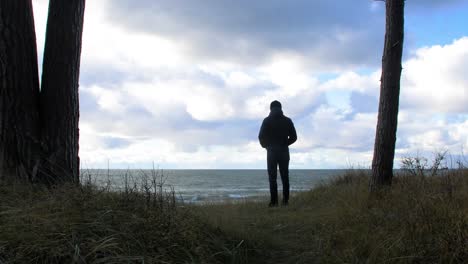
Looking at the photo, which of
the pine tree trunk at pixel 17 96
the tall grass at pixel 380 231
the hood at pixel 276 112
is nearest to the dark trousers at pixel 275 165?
the hood at pixel 276 112

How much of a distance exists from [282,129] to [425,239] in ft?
17.7

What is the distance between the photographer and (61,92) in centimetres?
500

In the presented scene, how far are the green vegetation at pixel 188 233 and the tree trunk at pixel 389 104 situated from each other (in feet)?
6.47

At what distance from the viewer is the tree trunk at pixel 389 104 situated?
24.8 ft

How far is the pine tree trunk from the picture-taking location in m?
4.64

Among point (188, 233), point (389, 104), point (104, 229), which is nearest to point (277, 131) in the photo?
point (389, 104)

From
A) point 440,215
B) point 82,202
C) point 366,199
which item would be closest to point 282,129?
point 366,199

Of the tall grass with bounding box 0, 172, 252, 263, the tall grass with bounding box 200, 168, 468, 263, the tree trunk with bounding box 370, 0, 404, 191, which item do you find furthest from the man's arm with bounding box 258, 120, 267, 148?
the tall grass with bounding box 0, 172, 252, 263

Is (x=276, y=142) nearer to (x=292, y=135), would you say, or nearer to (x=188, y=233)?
(x=292, y=135)

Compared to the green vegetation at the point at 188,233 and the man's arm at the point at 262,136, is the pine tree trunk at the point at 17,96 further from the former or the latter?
the man's arm at the point at 262,136

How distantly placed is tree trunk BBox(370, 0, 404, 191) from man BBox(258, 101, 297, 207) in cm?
196

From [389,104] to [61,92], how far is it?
529 centimetres

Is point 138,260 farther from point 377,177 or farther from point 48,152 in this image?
point 377,177

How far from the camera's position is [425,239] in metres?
3.80
